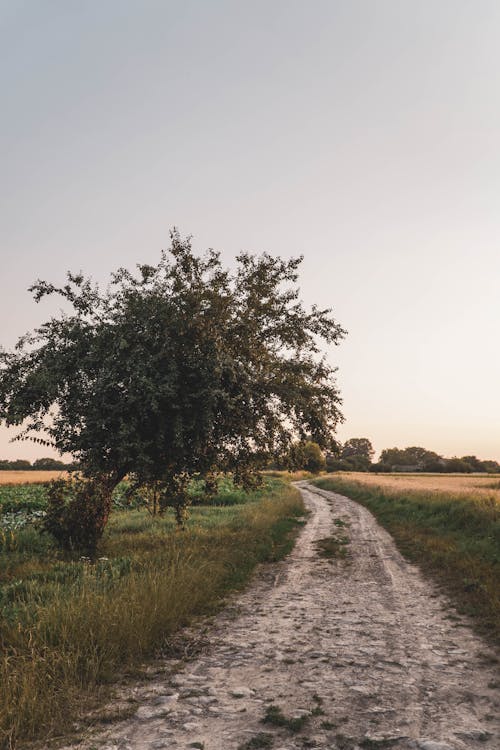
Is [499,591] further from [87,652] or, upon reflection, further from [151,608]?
[87,652]

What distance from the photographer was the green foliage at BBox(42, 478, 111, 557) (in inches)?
626

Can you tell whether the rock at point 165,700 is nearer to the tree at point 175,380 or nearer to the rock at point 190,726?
the rock at point 190,726

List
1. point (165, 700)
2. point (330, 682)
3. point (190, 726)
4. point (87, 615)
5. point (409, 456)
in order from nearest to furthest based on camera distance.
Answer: point (190, 726) < point (165, 700) < point (330, 682) < point (87, 615) < point (409, 456)

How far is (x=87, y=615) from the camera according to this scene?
7824 mm

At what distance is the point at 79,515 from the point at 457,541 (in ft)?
43.5

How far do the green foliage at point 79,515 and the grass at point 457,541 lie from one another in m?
A: 10.2

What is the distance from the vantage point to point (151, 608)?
886 cm

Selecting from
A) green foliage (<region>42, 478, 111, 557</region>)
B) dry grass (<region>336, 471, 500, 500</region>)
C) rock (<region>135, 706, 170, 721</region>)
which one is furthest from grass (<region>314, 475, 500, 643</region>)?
green foliage (<region>42, 478, 111, 557</region>)

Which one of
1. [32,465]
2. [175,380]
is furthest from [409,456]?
[175,380]

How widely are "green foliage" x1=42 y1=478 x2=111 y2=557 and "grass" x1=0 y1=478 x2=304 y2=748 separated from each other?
2.01 feet

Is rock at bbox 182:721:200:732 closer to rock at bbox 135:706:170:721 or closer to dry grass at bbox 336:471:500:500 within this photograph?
rock at bbox 135:706:170:721

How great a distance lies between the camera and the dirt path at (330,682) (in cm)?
530

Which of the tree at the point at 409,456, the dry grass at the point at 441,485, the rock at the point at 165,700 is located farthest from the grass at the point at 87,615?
the tree at the point at 409,456

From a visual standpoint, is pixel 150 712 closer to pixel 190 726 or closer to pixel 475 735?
pixel 190 726
